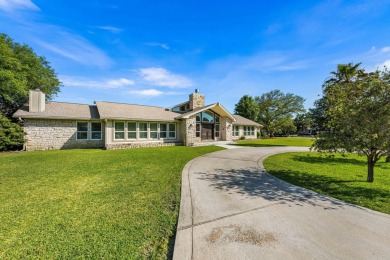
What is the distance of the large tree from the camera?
41.7 feet

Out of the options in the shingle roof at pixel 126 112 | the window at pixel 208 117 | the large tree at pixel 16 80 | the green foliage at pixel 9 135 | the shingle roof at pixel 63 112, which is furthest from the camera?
the window at pixel 208 117

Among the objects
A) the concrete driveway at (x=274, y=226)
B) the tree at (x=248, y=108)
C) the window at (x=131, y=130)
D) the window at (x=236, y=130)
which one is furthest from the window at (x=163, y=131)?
the tree at (x=248, y=108)

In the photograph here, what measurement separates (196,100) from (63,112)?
14168 millimetres

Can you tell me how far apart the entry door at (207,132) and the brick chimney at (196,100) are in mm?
3108

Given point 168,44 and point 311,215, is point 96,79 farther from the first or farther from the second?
point 311,215

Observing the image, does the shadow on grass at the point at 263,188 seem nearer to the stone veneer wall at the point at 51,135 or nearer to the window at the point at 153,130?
the window at the point at 153,130

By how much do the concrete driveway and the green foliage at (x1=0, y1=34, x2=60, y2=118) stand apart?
19.0 metres

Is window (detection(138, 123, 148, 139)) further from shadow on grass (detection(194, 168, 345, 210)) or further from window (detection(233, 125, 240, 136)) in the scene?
window (detection(233, 125, 240, 136))

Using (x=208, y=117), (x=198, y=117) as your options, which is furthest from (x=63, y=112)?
(x=208, y=117)

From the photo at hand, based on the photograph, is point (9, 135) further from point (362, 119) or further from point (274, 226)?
point (362, 119)

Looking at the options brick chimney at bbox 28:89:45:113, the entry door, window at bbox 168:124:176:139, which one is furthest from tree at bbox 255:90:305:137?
brick chimney at bbox 28:89:45:113

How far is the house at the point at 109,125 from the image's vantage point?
549 inches

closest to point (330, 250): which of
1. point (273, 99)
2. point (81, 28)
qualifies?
point (81, 28)

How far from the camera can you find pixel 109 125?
1493cm
